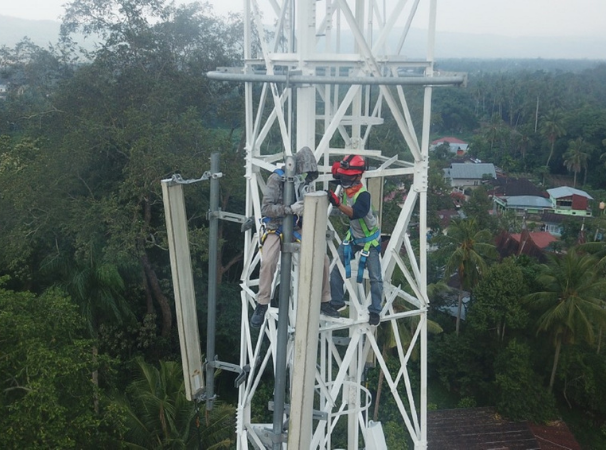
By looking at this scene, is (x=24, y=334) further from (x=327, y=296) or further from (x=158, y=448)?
(x=327, y=296)

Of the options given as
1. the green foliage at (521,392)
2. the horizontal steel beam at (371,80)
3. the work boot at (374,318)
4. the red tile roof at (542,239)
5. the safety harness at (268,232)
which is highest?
the horizontal steel beam at (371,80)

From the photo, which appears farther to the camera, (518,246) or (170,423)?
(518,246)

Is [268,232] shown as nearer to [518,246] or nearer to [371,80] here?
[371,80]

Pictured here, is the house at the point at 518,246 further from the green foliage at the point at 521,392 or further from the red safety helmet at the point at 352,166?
the red safety helmet at the point at 352,166

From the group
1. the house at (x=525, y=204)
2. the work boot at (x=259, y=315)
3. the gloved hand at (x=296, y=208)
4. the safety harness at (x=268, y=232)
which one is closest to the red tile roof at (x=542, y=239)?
the house at (x=525, y=204)

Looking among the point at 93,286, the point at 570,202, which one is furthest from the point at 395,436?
the point at 570,202

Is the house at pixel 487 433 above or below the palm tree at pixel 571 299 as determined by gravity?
below

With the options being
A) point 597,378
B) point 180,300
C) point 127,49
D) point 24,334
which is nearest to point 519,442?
point 597,378
